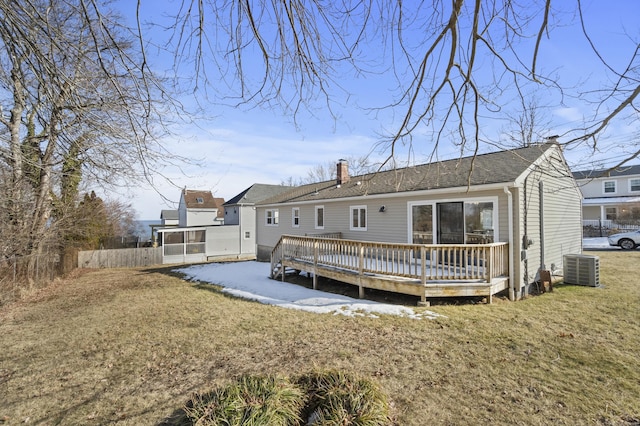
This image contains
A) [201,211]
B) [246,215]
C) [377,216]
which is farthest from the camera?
[201,211]

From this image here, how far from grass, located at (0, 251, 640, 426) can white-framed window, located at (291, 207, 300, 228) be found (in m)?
8.29

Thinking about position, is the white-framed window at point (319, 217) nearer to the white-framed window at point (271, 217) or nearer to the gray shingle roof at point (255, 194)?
the white-framed window at point (271, 217)

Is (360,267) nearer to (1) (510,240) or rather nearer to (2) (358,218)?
(1) (510,240)

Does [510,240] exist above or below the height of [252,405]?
above

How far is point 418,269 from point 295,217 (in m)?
9.05

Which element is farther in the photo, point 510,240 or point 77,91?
point 510,240

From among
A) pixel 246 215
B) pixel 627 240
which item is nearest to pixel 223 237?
pixel 246 215

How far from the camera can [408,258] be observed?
7.73 metres

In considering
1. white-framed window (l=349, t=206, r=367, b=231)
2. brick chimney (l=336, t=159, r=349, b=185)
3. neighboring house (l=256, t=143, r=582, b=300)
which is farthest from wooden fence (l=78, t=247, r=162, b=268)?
white-framed window (l=349, t=206, r=367, b=231)

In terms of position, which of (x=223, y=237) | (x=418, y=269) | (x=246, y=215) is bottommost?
(x=418, y=269)

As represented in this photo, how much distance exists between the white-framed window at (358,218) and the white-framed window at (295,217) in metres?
4.05

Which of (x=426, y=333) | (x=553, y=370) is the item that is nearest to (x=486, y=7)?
(x=553, y=370)

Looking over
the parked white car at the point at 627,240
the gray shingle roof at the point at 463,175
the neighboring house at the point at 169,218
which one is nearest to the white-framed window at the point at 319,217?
the gray shingle roof at the point at 463,175

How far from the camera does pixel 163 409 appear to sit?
3236 mm
